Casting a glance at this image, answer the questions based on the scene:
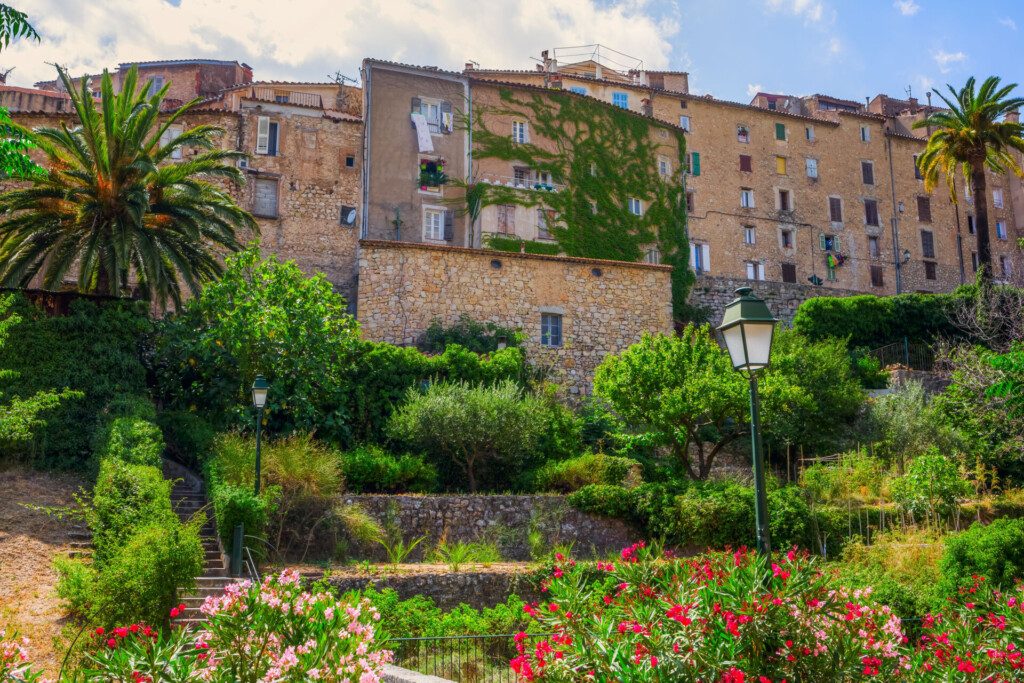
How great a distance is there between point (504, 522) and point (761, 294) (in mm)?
24927

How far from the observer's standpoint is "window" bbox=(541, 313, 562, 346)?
1235 inches

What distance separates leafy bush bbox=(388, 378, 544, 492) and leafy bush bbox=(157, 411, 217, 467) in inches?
178

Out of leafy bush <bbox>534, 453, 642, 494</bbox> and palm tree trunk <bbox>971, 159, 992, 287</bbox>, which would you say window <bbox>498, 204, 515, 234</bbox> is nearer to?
leafy bush <bbox>534, 453, 642, 494</bbox>

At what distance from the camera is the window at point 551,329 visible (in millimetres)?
31359

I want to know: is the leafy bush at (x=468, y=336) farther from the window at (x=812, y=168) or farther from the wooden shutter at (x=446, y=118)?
the window at (x=812, y=168)

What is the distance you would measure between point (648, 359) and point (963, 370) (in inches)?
319

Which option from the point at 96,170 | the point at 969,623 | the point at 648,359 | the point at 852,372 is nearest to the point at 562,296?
the point at 648,359

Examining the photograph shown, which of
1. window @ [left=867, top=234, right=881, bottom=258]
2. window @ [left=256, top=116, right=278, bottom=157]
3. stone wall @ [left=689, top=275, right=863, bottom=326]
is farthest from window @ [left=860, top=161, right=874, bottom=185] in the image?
window @ [left=256, top=116, right=278, bottom=157]

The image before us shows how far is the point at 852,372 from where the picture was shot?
105 ft

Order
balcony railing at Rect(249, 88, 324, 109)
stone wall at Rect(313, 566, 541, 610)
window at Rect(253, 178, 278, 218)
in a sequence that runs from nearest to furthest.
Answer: stone wall at Rect(313, 566, 541, 610), window at Rect(253, 178, 278, 218), balcony railing at Rect(249, 88, 324, 109)

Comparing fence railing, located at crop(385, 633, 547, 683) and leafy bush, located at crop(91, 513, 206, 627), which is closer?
fence railing, located at crop(385, 633, 547, 683)

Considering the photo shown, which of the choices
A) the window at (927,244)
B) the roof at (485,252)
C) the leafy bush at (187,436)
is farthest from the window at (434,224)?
the window at (927,244)

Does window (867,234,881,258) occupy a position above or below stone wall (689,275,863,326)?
above

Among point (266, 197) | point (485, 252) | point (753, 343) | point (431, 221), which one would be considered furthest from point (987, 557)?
point (266, 197)
